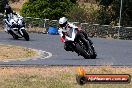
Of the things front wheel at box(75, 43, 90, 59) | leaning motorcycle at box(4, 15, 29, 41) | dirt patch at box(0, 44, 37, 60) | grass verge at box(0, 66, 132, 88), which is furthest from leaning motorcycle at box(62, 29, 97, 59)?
leaning motorcycle at box(4, 15, 29, 41)

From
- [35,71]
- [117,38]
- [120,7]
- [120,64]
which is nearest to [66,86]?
[35,71]

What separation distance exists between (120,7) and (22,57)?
863 inches

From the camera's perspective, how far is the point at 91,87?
10.1 meters

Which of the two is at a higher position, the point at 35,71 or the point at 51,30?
the point at 35,71

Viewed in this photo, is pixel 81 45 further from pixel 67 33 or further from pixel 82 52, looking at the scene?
pixel 67 33

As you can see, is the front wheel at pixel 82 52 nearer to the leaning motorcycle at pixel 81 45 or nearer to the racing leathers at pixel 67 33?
the leaning motorcycle at pixel 81 45

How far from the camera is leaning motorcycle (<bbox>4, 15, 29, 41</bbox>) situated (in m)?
28.7

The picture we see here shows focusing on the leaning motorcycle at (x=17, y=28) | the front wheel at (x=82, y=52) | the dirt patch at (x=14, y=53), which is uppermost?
the front wheel at (x=82, y=52)

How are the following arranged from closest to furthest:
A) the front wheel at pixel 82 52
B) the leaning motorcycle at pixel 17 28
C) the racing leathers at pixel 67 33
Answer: the racing leathers at pixel 67 33, the front wheel at pixel 82 52, the leaning motorcycle at pixel 17 28

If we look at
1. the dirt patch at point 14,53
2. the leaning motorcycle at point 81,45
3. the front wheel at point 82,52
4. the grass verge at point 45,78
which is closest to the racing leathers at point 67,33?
the leaning motorcycle at point 81,45

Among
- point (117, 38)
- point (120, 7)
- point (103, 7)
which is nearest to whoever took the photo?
point (117, 38)

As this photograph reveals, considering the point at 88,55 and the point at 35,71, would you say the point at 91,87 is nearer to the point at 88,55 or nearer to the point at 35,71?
the point at 35,71

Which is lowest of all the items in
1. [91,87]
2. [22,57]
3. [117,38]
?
[117,38]

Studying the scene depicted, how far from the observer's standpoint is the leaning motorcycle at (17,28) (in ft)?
94.1
